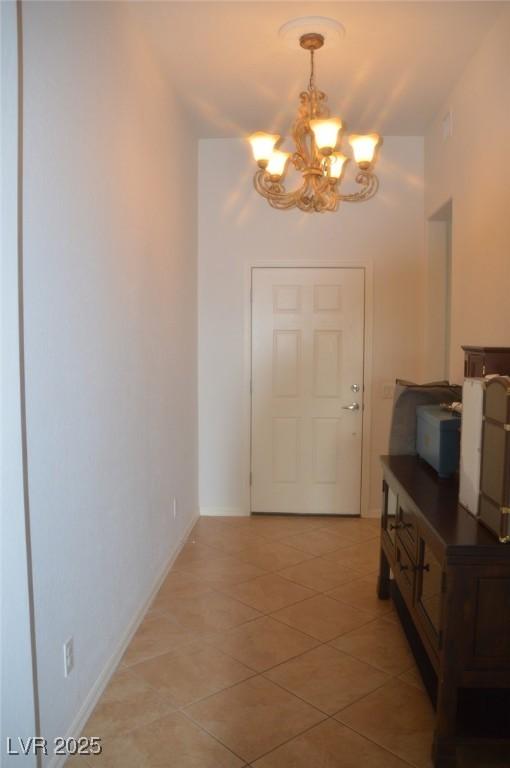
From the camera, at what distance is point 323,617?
3.12 metres

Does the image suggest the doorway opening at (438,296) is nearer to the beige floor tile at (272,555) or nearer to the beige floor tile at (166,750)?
the beige floor tile at (272,555)

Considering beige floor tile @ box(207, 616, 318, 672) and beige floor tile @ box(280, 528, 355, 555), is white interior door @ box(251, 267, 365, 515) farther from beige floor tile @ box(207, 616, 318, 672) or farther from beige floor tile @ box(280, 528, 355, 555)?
beige floor tile @ box(207, 616, 318, 672)

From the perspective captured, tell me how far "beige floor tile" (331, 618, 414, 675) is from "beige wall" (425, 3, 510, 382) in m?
1.52

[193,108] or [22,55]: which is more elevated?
A: [193,108]

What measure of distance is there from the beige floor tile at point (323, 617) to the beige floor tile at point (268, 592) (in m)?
0.07

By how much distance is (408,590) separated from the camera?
2.49 metres

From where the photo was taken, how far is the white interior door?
4.77 m

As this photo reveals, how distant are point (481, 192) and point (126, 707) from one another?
302 cm

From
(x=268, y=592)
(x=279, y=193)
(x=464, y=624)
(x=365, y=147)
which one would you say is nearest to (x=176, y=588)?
(x=268, y=592)

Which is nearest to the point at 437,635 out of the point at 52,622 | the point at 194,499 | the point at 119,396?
the point at 52,622

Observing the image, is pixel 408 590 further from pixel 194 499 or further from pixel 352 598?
pixel 194 499

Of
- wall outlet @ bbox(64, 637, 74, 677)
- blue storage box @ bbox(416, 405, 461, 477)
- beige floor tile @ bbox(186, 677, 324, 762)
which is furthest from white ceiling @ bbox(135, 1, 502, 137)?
beige floor tile @ bbox(186, 677, 324, 762)

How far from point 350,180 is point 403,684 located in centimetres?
358

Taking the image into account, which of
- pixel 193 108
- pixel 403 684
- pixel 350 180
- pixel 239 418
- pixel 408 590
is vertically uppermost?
pixel 193 108
